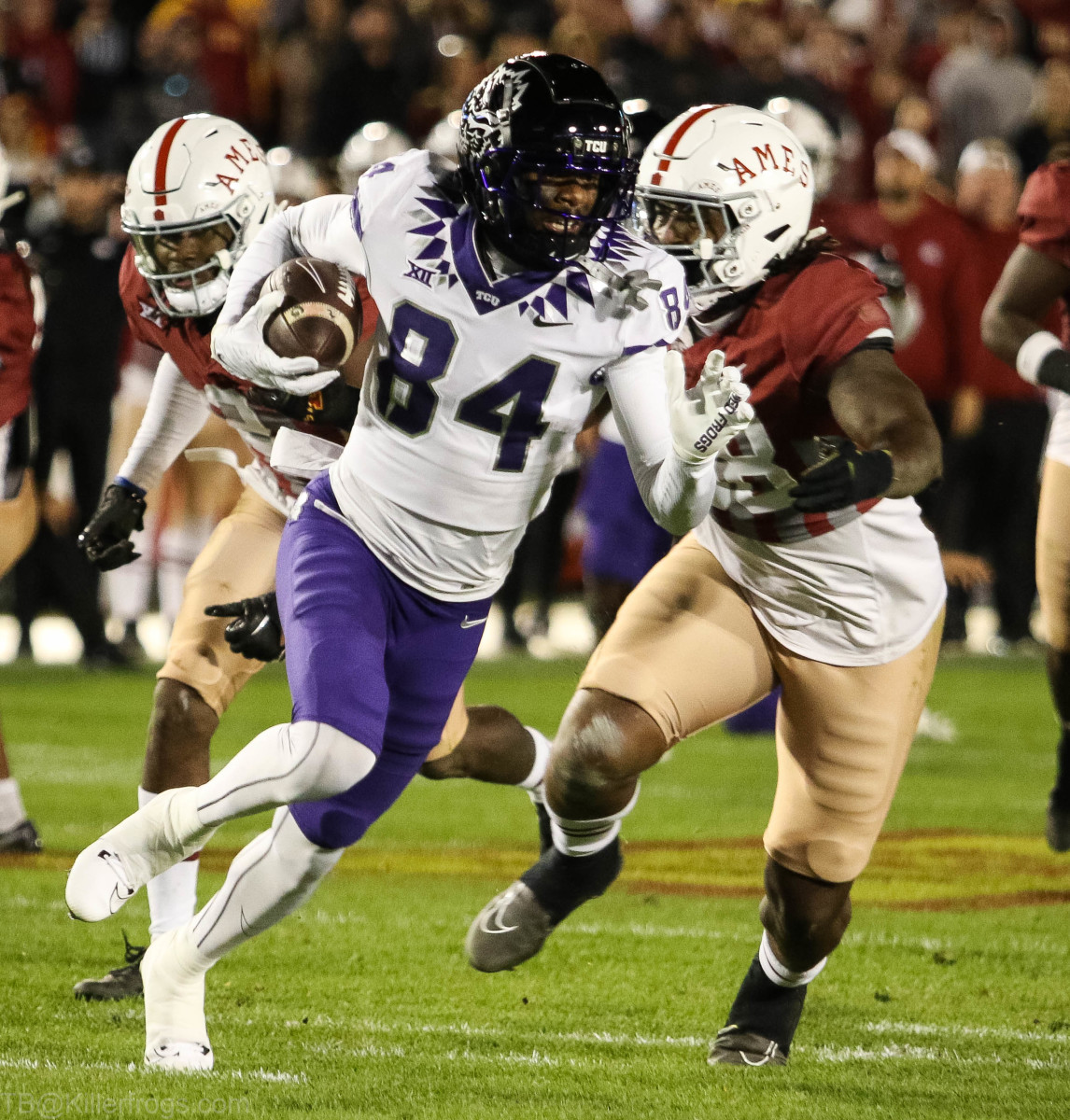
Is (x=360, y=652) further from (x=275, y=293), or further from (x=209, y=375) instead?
(x=209, y=375)

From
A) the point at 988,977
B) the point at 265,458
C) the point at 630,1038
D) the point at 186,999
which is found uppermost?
the point at 265,458

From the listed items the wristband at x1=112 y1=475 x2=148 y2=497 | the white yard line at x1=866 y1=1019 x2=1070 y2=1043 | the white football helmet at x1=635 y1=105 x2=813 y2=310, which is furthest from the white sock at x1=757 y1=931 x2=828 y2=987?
the wristband at x1=112 y1=475 x2=148 y2=497

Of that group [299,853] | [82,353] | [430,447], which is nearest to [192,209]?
[430,447]

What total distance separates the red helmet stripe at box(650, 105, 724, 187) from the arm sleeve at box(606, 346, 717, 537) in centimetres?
52

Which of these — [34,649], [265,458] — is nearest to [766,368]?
[265,458]

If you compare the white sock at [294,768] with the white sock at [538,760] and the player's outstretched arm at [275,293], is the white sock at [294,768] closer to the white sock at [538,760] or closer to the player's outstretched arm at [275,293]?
the player's outstretched arm at [275,293]

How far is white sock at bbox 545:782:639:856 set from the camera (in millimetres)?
3607

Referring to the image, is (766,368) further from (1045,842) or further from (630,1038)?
(1045,842)

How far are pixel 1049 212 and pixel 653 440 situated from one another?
2.13 metres

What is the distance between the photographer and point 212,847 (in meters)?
5.36

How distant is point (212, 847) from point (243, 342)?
99.9 inches

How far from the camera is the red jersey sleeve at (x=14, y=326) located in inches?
192

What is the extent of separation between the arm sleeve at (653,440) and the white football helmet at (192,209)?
46.0 inches

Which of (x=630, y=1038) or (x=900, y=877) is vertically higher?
(x=630, y=1038)
